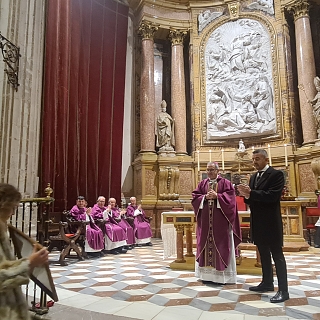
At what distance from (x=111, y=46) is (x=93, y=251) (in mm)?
6838

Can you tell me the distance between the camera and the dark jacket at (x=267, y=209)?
11.4 ft

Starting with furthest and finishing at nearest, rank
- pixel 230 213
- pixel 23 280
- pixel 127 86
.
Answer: pixel 127 86 < pixel 230 213 < pixel 23 280

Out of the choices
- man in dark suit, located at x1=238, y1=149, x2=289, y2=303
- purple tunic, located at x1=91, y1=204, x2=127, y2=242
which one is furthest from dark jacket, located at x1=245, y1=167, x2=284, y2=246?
purple tunic, located at x1=91, y1=204, x2=127, y2=242

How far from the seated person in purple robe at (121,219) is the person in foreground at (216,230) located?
3.41 meters

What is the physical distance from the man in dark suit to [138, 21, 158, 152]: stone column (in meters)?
7.08

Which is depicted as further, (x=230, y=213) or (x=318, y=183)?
(x=318, y=183)

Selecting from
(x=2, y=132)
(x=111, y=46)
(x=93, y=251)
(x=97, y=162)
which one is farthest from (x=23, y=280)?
(x=111, y=46)

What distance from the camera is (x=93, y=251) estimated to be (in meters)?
6.62

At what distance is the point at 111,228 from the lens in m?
7.21

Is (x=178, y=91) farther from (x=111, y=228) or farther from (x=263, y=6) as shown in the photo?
(x=111, y=228)

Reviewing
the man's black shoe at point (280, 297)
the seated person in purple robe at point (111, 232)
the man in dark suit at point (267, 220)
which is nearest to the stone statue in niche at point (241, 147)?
the seated person in purple robe at point (111, 232)

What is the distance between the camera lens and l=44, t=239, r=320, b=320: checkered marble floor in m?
2.97

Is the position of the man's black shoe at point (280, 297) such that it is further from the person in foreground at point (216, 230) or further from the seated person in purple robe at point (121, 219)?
the seated person in purple robe at point (121, 219)

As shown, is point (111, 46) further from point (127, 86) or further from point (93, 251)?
point (93, 251)
